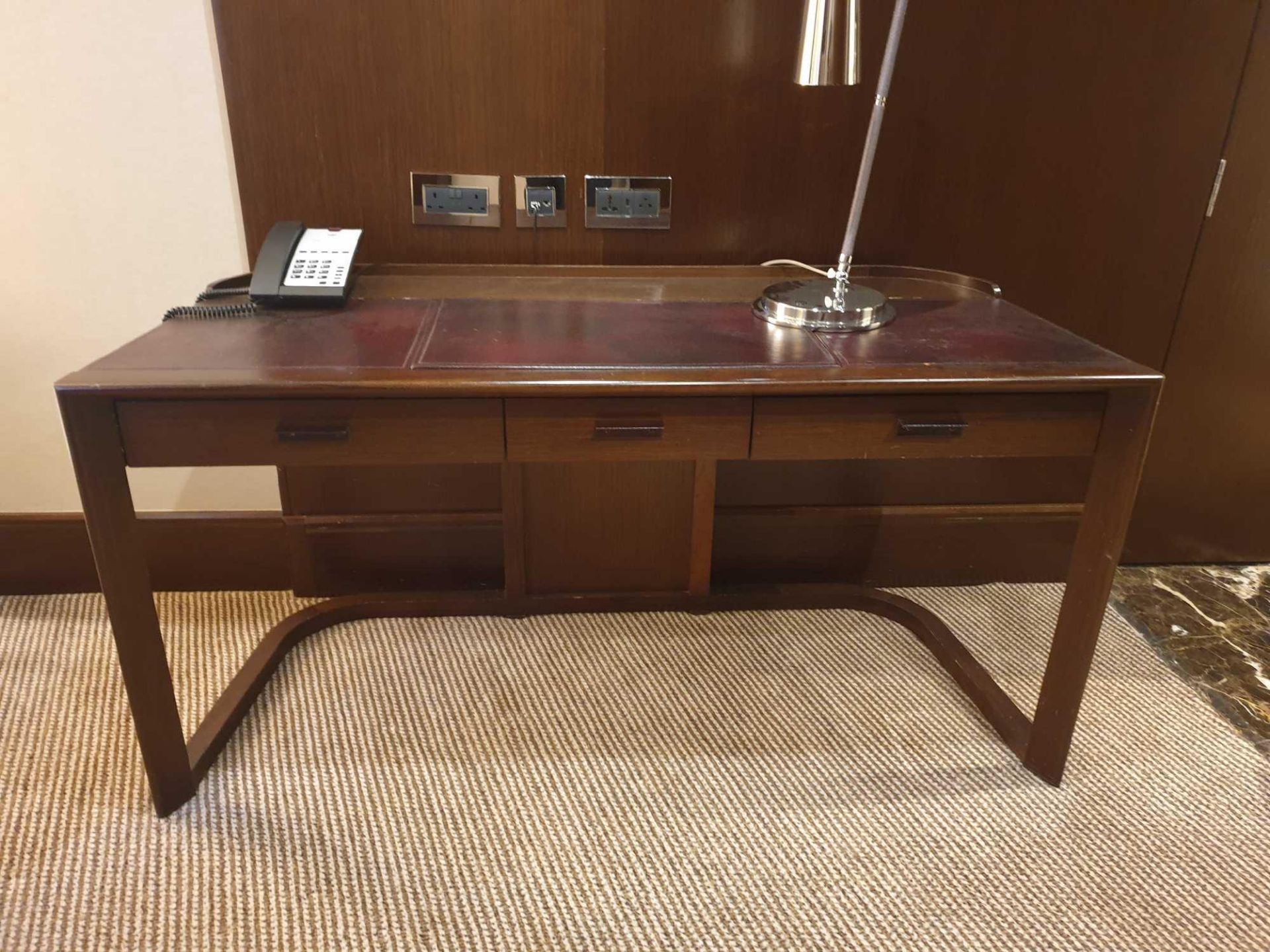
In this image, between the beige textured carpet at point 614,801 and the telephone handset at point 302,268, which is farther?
the telephone handset at point 302,268

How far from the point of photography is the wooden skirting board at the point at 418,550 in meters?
1.94

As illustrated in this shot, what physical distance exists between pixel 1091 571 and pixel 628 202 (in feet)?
3.48

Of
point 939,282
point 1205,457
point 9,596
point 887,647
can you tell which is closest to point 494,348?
point 939,282

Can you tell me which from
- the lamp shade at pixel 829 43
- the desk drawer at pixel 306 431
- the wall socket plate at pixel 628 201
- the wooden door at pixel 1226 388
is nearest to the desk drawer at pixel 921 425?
the desk drawer at pixel 306 431

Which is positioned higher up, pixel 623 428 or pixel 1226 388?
pixel 623 428

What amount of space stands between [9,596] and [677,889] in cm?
166

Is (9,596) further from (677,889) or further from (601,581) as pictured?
(677,889)

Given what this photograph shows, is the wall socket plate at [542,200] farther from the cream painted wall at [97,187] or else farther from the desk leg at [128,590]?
the desk leg at [128,590]

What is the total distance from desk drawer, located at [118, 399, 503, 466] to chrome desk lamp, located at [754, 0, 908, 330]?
1.83 ft

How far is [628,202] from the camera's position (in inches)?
67.4

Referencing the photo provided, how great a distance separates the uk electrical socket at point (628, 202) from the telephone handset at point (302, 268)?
1.52 ft

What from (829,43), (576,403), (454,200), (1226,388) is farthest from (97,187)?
(1226,388)

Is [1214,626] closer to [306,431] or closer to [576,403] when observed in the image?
[576,403]

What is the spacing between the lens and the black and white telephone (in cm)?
147
